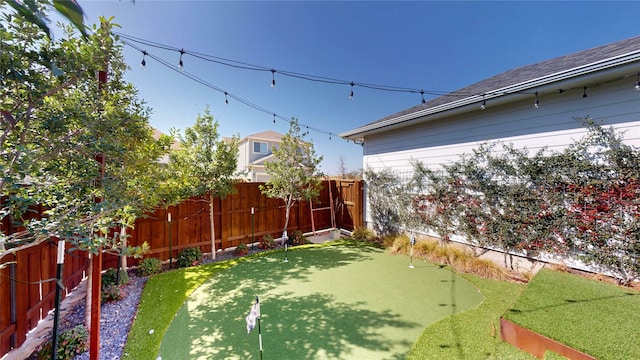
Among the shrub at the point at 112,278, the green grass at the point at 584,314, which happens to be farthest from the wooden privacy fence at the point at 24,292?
the green grass at the point at 584,314

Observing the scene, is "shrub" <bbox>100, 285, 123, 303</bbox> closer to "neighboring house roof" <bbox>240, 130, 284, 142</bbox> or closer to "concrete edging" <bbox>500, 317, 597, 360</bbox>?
"concrete edging" <bbox>500, 317, 597, 360</bbox>

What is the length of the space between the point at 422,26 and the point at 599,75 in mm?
4331

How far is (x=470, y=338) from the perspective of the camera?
9.46 ft

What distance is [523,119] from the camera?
4.99 meters

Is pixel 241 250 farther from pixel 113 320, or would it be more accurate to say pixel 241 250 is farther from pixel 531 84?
pixel 531 84

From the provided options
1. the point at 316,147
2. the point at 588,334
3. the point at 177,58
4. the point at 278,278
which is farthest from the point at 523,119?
the point at 177,58

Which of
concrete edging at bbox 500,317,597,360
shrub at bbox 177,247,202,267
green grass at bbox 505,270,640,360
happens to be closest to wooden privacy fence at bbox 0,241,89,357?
shrub at bbox 177,247,202,267

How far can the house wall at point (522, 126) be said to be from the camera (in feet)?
12.9

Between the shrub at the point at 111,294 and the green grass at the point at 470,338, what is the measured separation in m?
4.48

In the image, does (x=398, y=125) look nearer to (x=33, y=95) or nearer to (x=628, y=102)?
(x=628, y=102)

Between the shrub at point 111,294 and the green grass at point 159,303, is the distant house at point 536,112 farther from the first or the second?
the shrub at point 111,294

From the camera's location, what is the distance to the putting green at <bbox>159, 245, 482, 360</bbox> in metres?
2.83

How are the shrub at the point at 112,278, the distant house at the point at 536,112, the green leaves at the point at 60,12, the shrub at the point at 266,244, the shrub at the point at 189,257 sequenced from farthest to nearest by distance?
the shrub at the point at 266,244 → the shrub at the point at 189,257 → the shrub at the point at 112,278 → the distant house at the point at 536,112 → the green leaves at the point at 60,12

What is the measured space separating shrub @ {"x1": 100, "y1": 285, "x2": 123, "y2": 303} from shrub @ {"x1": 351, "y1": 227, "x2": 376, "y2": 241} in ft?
19.9
